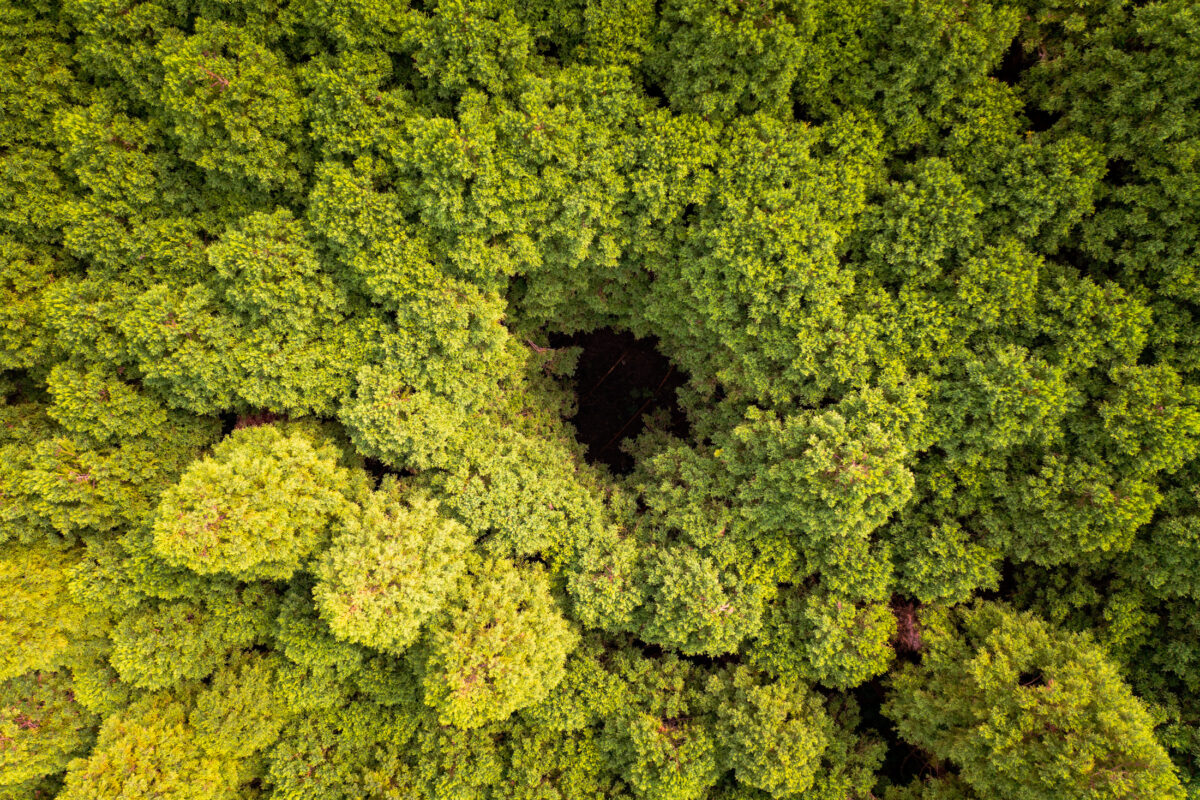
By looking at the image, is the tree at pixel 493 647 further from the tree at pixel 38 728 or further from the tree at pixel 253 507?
the tree at pixel 38 728

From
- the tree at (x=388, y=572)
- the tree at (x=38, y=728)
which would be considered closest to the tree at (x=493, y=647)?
the tree at (x=388, y=572)

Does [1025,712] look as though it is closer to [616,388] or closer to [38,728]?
[616,388]

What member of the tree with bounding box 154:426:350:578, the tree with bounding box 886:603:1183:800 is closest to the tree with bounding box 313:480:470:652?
the tree with bounding box 154:426:350:578

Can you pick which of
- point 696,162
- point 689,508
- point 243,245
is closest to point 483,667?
point 689,508

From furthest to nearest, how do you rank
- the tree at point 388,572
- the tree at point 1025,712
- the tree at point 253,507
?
the tree at point 388,572 → the tree at point 253,507 → the tree at point 1025,712

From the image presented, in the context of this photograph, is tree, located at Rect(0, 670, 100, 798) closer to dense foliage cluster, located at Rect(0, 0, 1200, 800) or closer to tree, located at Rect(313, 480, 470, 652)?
dense foliage cluster, located at Rect(0, 0, 1200, 800)

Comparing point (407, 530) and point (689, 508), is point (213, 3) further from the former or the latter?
point (689, 508)
